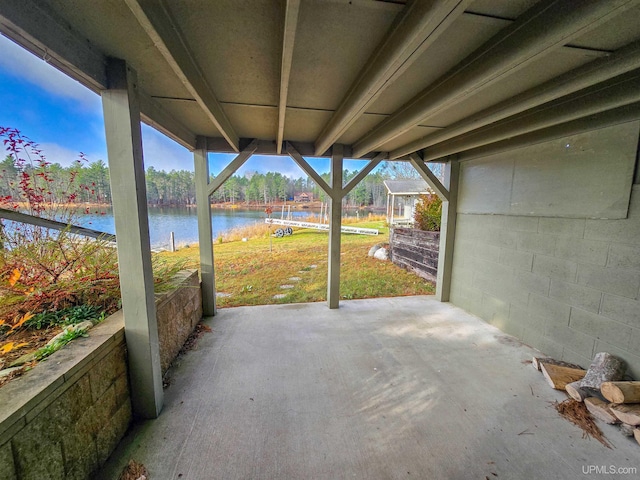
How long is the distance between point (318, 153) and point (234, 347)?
2692 millimetres

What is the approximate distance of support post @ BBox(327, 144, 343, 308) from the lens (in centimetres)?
350

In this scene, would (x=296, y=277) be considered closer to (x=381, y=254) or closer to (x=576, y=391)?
(x=381, y=254)

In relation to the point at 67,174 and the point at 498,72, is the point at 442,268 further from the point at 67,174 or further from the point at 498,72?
the point at 67,174

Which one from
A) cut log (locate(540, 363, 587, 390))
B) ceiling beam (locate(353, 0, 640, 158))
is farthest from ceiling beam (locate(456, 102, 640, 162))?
cut log (locate(540, 363, 587, 390))

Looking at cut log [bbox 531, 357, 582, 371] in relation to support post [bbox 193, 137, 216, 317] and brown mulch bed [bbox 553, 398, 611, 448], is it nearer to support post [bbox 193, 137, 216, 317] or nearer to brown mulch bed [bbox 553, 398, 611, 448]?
brown mulch bed [bbox 553, 398, 611, 448]

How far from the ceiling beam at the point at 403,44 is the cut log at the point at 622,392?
104 inches

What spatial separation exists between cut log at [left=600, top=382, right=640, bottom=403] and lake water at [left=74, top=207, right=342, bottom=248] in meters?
3.57

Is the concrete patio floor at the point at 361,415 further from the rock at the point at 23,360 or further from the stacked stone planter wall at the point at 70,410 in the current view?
the rock at the point at 23,360

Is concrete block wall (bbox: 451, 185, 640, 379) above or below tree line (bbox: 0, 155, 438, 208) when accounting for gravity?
below

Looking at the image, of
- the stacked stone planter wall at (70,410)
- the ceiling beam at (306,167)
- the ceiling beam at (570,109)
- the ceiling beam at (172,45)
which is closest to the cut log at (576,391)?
the ceiling beam at (570,109)

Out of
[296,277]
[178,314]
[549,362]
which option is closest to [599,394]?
[549,362]

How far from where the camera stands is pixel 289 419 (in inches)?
67.8

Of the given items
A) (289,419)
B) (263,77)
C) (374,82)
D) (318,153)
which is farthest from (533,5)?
(289,419)

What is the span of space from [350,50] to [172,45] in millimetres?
985
